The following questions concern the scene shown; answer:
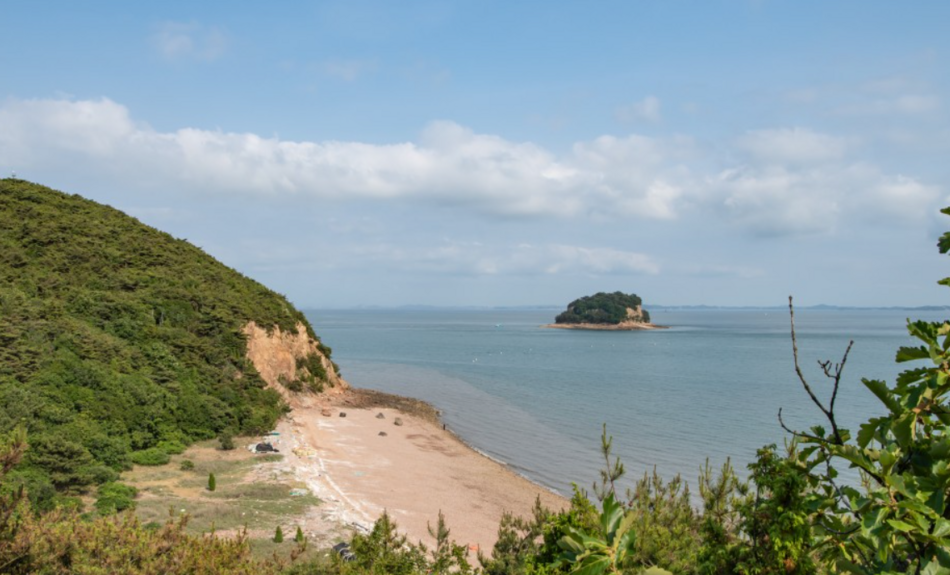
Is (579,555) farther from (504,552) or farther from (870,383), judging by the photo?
(504,552)

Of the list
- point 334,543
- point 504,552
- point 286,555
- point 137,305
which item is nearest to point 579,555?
point 504,552

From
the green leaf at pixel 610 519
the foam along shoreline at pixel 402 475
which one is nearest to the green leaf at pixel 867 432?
the green leaf at pixel 610 519

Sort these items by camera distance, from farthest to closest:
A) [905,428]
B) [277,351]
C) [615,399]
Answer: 1. [615,399]
2. [277,351]
3. [905,428]

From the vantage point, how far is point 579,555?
9.47 feet

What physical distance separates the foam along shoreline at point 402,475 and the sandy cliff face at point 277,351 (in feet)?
8.19

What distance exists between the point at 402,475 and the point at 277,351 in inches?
723

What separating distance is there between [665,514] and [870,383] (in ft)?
37.9

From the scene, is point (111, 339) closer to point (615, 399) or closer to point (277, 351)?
point (277, 351)

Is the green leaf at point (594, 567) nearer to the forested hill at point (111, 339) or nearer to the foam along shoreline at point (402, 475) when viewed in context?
the foam along shoreline at point (402, 475)

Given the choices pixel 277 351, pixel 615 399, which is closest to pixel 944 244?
pixel 277 351

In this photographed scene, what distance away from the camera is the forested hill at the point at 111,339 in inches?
958

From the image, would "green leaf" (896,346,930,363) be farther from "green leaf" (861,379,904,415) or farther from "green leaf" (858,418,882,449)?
"green leaf" (858,418,882,449)

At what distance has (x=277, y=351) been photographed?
44.7 metres

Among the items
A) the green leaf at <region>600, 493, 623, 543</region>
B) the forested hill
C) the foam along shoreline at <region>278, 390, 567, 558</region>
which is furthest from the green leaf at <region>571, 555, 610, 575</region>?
the forested hill
